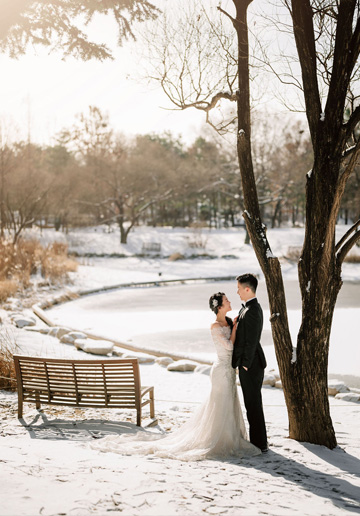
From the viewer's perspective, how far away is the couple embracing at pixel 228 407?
17.9 ft

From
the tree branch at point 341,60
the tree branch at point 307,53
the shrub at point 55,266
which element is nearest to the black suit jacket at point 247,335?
the tree branch at point 307,53

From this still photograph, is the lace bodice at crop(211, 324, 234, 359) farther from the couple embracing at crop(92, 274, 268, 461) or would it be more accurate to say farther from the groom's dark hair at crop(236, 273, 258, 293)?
the groom's dark hair at crop(236, 273, 258, 293)

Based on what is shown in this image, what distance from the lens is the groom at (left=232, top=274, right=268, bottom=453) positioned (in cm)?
546

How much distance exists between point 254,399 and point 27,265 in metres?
17.4

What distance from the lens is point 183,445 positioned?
5512 mm

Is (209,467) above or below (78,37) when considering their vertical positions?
below

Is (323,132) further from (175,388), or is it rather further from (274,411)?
(175,388)

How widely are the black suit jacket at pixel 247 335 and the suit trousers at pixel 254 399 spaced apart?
0.38 feet

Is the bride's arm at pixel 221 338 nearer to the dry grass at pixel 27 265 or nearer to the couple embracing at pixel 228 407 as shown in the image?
the couple embracing at pixel 228 407

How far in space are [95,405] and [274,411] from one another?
2670 mm

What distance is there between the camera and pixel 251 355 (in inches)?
214

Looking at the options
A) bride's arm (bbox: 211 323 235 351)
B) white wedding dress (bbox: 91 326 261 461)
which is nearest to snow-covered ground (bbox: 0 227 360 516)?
white wedding dress (bbox: 91 326 261 461)

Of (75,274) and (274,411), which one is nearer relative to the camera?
(274,411)

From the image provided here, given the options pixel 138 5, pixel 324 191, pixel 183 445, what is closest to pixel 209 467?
pixel 183 445
